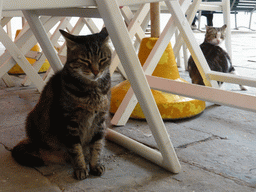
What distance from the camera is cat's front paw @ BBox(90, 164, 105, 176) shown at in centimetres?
130

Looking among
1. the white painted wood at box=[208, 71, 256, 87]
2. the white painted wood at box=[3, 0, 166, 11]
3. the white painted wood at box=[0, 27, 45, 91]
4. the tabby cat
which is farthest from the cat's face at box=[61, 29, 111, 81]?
the white painted wood at box=[0, 27, 45, 91]

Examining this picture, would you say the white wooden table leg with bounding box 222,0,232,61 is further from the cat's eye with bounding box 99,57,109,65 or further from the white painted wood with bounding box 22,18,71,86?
the cat's eye with bounding box 99,57,109,65

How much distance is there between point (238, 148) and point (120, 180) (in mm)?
660

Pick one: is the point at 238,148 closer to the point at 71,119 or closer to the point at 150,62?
the point at 150,62

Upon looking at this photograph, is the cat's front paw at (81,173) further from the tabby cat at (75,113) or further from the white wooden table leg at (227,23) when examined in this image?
the white wooden table leg at (227,23)

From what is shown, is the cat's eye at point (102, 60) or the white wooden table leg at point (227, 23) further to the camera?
the white wooden table leg at point (227, 23)

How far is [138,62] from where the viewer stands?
45.6 inches

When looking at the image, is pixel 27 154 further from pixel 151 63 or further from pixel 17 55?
pixel 17 55

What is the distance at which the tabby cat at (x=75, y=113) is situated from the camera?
123 centimetres

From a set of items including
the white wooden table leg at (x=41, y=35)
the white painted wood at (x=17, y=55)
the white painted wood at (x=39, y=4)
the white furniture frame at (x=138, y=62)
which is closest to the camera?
the white painted wood at (x=39, y=4)

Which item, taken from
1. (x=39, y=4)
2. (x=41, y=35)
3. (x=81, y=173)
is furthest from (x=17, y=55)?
(x=39, y=4)

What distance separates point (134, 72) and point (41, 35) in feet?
2.18

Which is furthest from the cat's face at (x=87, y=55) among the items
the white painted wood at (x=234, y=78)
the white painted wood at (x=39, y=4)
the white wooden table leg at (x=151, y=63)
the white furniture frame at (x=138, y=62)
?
the white painted wood at (x=234, y=78)

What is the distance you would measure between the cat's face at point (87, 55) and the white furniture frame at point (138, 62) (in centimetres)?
12
